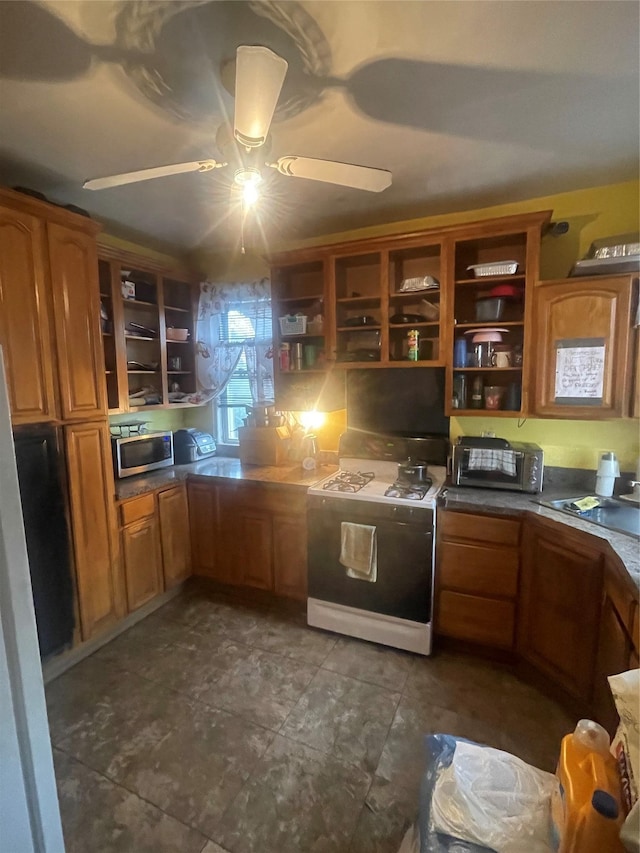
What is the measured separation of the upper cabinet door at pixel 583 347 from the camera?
2.06 m

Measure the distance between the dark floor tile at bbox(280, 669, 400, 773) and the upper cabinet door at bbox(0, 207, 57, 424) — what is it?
6.34 feet

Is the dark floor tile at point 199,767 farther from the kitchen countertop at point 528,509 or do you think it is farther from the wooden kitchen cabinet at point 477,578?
the kitchen countertop at point 528,509

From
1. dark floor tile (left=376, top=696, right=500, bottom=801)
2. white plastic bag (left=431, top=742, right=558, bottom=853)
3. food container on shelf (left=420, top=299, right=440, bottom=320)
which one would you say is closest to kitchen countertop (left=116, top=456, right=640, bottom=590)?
white plastic bag (left=431, top=742, right=558, bottom=853)

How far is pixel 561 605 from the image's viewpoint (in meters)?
1.94

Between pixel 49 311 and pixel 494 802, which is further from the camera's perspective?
pixel 49 311

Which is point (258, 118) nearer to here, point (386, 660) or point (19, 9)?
point (19, 9)

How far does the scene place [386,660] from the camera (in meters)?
2.28

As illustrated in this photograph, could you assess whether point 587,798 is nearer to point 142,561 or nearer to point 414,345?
point 414,345

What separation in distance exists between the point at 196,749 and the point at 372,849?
81 centimetres

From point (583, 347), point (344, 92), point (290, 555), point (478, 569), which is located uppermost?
point (344, 92)

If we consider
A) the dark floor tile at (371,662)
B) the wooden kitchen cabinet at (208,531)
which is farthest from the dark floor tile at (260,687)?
the wooden kitchen cabinet at (208,531)

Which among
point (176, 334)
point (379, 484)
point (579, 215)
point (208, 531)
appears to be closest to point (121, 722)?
point (208, 531)

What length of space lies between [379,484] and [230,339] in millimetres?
1811

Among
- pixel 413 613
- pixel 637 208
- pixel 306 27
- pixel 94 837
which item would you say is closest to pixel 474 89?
pixel 306 27
